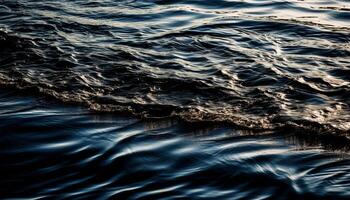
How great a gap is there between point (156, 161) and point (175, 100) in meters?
1.56

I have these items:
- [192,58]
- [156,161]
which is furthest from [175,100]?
[156,161]

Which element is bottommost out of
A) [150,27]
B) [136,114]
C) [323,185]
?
[323,185]

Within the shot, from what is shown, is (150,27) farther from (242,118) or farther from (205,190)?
(205,190)

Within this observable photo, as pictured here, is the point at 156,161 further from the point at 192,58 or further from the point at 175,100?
the point at 192,58

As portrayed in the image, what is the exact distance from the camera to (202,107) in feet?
20.4

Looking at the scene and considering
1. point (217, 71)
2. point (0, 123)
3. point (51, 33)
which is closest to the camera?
point (0, 123)

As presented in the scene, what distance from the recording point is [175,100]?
21.0 ft

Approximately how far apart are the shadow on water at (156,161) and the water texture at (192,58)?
0.39 metres

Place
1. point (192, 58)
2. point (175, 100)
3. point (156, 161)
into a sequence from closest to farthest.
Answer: point (156, 161), point (175, 100), point (192, 58)

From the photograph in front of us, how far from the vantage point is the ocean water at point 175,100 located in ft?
15.2

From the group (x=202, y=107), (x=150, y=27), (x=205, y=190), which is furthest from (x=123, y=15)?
(x=205, y=190)

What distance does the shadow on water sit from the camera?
14.6 feet

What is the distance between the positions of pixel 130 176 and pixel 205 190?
0.59 meters

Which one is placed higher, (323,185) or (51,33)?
(51,33)
